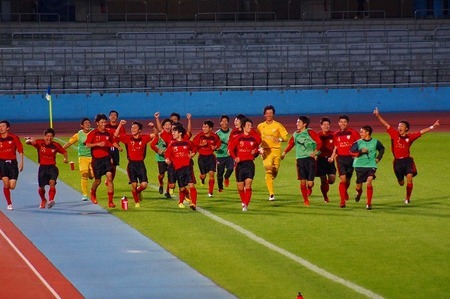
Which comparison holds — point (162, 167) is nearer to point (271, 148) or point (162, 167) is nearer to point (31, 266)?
point (271, 148)

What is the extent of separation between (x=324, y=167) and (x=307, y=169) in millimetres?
575

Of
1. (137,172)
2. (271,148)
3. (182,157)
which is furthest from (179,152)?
(271,148)

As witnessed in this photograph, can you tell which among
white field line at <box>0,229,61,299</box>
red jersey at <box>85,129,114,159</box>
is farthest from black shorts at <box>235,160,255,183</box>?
white field line at <box>0,229,61,299</box>

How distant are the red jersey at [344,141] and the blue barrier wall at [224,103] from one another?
2838cm

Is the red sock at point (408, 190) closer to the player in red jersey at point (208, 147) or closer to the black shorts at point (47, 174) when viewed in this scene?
the player in red jersey at point (208, 147)

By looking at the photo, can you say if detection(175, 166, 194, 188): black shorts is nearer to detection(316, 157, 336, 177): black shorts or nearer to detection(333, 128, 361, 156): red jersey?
detection(316, 157, 336, 177): black shorts

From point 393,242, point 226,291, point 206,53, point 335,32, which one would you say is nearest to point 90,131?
point 393,242

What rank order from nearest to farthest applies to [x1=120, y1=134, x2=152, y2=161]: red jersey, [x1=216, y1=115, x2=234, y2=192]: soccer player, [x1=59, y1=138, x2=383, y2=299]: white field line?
[x1=59, y1=138, x2=383, y2=299]: white field line, [x1=120, y1=134, x2=152, y2=161]: red jersey, [x1=216, y1=115, x2=234, y2=192]: soccer player

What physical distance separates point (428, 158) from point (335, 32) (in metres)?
26.4

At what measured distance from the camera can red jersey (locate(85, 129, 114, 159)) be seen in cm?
2153

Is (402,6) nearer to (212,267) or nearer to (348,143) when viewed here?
(348,143)

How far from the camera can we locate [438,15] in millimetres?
61312

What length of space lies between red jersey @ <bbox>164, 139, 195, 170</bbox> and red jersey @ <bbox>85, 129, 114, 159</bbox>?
4.95 ft

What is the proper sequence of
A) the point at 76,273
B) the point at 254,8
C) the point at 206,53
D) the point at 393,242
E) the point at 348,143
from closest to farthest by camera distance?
the point at 76,273
the point at 393,242
the point at 348,143
the point at 206,53
the point at 254,8
